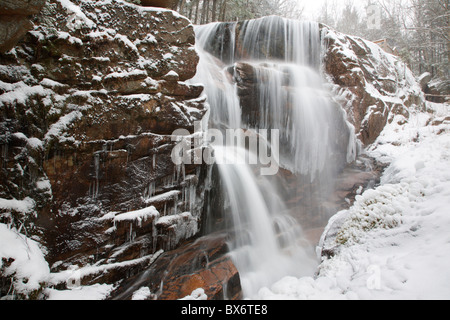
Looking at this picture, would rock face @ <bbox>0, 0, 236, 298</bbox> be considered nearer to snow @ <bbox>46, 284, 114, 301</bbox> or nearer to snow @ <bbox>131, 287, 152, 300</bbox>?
snow @ <bbox>46, 284, 114, 301</bbox>

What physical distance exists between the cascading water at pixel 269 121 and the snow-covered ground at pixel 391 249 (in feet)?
6.69

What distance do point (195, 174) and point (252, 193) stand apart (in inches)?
73.7

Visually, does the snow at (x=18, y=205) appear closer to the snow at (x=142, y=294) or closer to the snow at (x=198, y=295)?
the snow at (x=142, y=294)

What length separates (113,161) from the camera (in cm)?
420

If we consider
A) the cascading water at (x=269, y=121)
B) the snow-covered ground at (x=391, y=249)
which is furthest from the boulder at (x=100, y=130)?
the snow-covered ground at (x=391, y=249)

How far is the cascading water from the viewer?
18.4ft

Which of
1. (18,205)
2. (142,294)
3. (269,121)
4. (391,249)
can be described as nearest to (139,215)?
(142,294)

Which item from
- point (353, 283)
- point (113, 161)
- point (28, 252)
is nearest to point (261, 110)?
point (113, 161)

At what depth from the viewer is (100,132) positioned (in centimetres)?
409

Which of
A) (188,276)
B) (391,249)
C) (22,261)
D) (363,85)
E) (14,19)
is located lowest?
(188,276)

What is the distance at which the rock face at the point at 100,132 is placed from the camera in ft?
11.7

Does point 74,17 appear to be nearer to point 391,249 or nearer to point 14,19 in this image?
point 14,19

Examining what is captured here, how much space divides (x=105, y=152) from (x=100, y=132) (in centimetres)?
40
